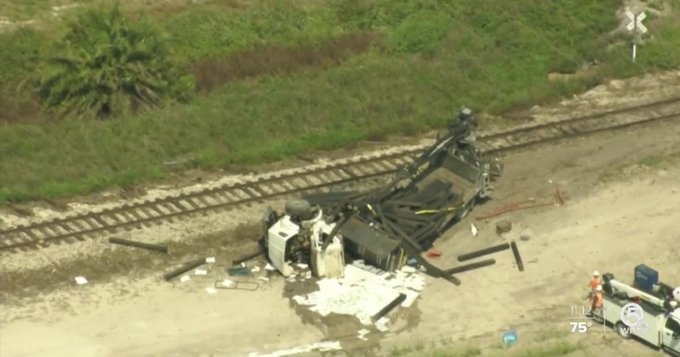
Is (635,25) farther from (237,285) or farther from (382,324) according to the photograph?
(237,285)

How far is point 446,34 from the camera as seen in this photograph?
123 ft

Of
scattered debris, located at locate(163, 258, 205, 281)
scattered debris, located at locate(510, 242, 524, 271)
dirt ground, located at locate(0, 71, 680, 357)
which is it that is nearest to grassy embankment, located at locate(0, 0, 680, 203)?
dirt ground, located at locate(0, 71, 680, 357)

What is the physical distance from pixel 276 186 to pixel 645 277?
9.67 metres

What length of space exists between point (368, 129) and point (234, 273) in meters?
7.86

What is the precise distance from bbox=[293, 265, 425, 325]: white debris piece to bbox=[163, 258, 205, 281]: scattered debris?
2.62m

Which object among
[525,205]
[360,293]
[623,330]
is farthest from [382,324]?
[525,205]

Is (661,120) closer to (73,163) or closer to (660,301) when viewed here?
(660,301)

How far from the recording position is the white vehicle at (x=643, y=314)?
22.4 metres

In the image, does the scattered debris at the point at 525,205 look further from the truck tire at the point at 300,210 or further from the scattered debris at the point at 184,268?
the scattered debris at the point at 184,268

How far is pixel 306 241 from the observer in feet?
83.0

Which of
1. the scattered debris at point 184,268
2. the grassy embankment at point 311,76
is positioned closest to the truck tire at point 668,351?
the scattered debris at point 184,268

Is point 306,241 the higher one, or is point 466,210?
point 466,210

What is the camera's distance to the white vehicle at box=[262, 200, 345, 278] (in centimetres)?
2502

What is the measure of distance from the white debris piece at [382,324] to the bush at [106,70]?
11.9 m
